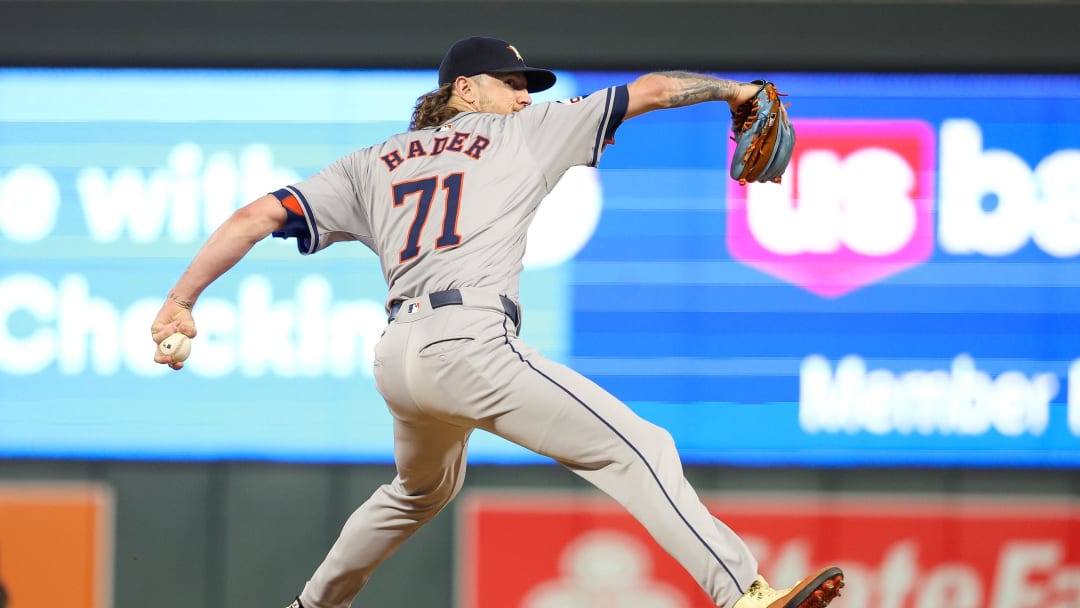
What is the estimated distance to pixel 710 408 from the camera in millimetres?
4703

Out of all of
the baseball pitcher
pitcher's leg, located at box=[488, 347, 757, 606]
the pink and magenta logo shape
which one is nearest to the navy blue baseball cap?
the baseball pitcher

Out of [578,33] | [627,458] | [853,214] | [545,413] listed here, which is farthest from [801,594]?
[578,33]

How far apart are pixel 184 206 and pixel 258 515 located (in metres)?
1.26

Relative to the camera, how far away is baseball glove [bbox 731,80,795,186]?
9.77 ft

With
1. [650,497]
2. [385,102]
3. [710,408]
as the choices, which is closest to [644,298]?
[710,408]

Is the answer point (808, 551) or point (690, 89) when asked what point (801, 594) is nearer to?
point (690, 89)

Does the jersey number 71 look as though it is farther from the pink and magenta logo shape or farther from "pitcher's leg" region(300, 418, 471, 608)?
the pink and magenta logo shape

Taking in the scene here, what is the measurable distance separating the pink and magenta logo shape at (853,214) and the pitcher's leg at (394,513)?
2032 millimetres

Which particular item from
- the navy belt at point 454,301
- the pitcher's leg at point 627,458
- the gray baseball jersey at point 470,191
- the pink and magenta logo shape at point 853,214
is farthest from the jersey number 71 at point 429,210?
the pink and magenta logo shape at point 853,214

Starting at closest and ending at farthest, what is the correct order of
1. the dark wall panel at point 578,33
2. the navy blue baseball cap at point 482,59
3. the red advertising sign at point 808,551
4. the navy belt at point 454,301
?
the navy belt at point 454,301 → the navy blue baseball cap at point 482,59 → the red advertising sign at point 808,551 → the dark wall panel at point 578,33

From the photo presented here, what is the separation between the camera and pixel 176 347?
2.82 meters

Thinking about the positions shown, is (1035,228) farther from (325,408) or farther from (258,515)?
(258,515)

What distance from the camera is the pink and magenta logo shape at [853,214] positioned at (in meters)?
4.72

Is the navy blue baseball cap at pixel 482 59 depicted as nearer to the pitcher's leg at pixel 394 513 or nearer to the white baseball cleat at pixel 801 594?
the pitcher's leg at pixel 394 513
